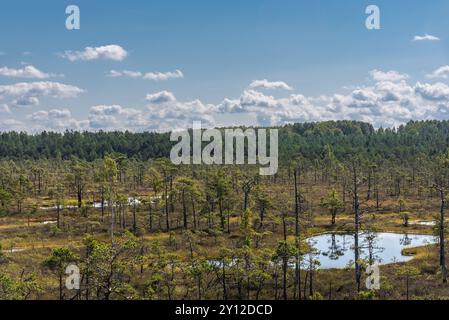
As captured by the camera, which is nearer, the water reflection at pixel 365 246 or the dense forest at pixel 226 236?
the dense forest at pixel 226 236

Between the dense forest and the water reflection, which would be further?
the water reflection

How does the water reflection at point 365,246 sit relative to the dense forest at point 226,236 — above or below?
below

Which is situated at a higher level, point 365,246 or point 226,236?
point 365,246

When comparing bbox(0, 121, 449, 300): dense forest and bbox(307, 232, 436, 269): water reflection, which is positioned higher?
bbox(0, 121, 449, 300): dense forest

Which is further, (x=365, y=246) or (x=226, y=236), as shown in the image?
(x=226, y=236)

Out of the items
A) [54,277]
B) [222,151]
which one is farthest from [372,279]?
[222,151]
